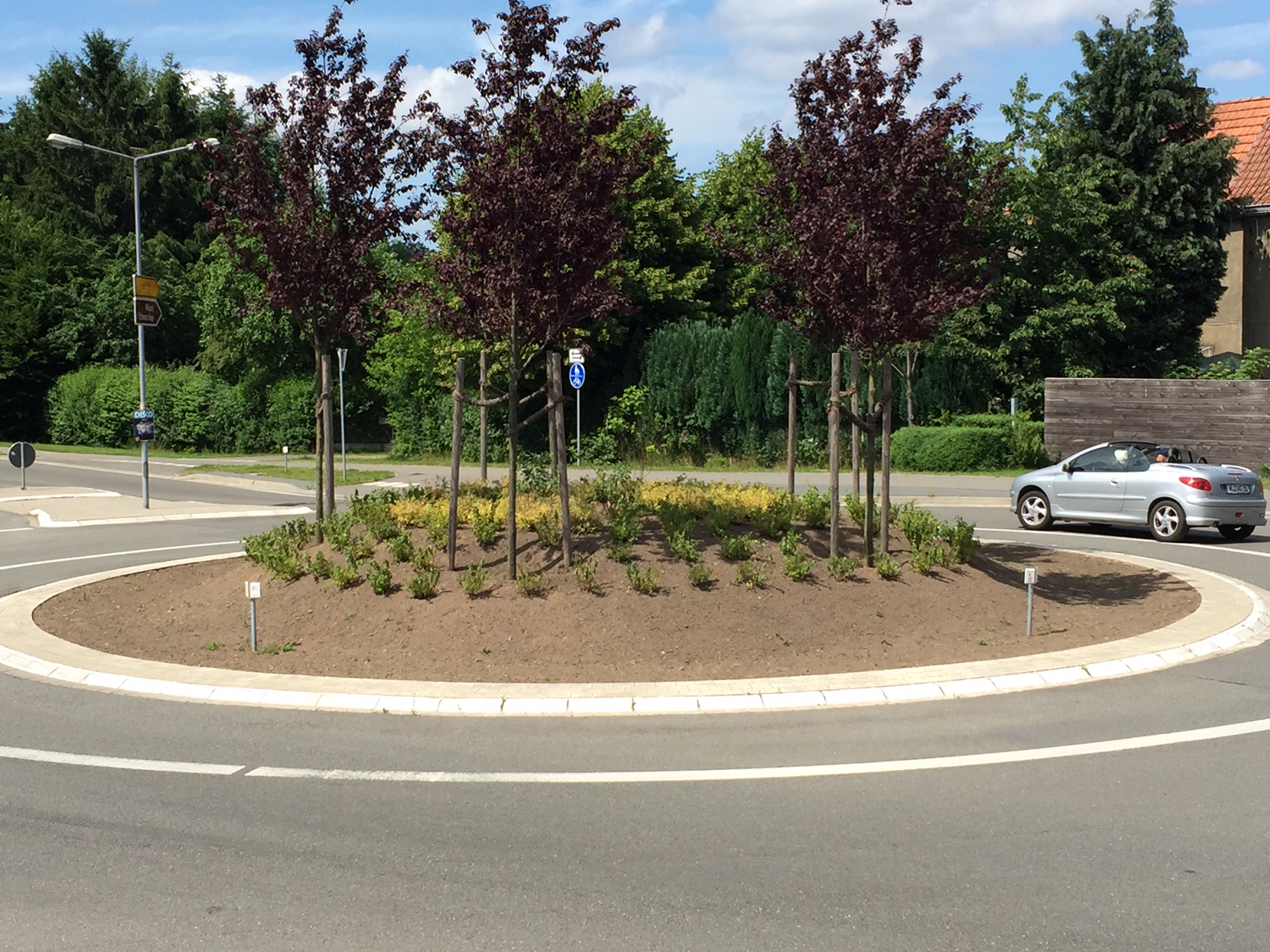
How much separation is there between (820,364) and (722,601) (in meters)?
24.4

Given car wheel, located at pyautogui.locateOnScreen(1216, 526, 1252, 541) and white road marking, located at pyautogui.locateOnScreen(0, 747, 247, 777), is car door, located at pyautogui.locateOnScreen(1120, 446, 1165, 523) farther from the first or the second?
white road marking, located at pyautogui.locateOnScreen(0, 747, 247, 777)

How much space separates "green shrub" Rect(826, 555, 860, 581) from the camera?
1047cm

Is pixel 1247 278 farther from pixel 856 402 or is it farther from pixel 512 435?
pixel 512 435

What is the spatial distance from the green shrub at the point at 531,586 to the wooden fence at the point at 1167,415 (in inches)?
919

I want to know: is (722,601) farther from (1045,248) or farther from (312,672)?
(1045,248)

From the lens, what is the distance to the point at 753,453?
35062 millimetres

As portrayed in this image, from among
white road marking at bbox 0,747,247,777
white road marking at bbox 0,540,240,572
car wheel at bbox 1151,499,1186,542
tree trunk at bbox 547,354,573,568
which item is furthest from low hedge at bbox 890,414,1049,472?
white road marking at bbox 0,747,247,777

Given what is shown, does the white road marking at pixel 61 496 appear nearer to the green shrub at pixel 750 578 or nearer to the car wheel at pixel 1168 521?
the green shrub at pixel 750 578

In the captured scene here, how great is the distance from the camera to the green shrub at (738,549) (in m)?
10.4

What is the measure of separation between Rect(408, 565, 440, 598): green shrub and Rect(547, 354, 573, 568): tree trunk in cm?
112

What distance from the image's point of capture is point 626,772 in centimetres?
653

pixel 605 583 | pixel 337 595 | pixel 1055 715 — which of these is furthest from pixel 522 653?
pixel 1055 715

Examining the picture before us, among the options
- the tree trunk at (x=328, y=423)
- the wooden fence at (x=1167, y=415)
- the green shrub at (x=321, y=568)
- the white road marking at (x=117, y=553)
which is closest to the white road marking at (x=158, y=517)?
the white road marking at (x=117, y=553)

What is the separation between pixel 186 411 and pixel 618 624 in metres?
42.9
